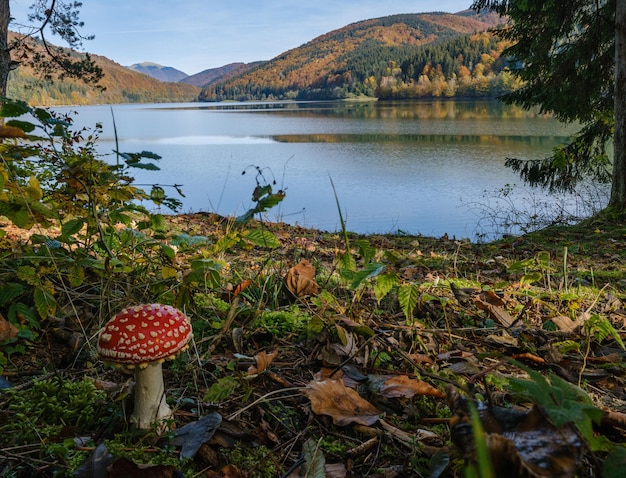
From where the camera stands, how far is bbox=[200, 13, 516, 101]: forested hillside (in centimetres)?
7325

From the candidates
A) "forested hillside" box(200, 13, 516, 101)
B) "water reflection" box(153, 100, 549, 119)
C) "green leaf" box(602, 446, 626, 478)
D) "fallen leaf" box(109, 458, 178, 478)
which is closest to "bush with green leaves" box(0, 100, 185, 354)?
"fallen leaf" box(109, 458, 178, 478)

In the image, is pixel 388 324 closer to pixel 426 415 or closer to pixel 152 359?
pixel 426 415

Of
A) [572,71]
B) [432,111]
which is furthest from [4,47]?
[432,111]

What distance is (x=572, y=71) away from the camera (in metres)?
6.85

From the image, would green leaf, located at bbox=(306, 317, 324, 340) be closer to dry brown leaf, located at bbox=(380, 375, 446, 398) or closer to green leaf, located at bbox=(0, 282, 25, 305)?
dry brown leaf, located at bbox=(380, 375, 446, 398)

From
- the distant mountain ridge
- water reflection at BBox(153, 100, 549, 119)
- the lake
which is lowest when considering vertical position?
the lake

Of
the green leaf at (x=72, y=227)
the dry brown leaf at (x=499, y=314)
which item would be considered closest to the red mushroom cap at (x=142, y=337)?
the green leaf at (x=72, y=227)

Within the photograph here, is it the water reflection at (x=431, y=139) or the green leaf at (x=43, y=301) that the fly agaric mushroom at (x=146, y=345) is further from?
the water reflection at (x=431, y=139)

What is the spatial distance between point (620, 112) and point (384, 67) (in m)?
99.3

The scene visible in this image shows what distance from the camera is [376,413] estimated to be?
4.44ft

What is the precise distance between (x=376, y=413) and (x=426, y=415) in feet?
0.53

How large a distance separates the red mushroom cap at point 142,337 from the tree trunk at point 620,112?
661 cm

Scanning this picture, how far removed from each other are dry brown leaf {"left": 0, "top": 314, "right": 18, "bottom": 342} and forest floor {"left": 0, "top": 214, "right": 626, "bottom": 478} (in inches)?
1.9

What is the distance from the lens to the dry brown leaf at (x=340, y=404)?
4.34 feet
